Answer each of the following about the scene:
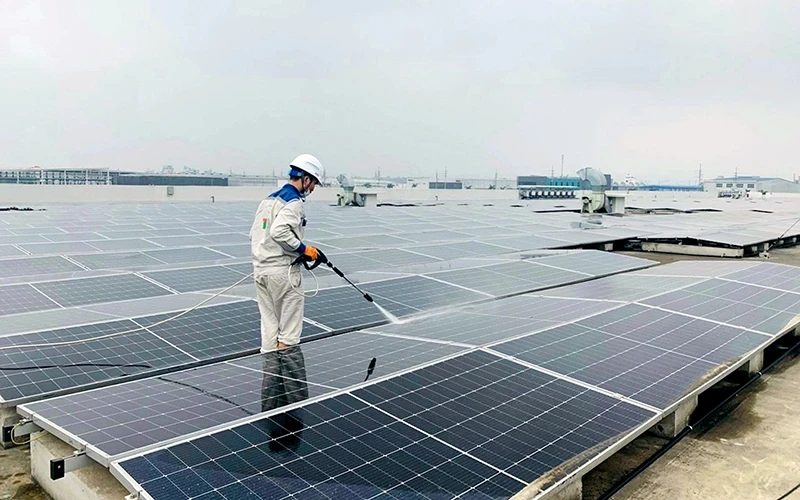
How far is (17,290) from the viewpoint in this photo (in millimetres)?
11008

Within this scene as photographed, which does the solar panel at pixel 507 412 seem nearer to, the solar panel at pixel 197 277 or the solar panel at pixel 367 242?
the solar panel at pixel 197 277

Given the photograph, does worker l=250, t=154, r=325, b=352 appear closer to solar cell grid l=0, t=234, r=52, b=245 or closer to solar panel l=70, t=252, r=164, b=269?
solar panel l=70, t=252, r=164, b=269

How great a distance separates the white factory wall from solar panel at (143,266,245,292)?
35.0m

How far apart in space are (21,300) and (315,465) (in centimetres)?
817

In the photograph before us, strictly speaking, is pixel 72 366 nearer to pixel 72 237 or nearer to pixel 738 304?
pixel 738 304

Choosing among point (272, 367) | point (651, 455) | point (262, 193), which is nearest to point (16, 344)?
point (272, 367)

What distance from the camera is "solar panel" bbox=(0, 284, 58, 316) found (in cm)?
965

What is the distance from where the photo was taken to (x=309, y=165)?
25.5 feet

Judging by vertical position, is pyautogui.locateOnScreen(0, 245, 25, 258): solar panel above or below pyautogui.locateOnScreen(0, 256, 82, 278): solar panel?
above

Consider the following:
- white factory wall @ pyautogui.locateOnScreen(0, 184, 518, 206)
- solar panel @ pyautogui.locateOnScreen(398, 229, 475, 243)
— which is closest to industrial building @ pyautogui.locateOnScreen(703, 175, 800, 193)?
white factory wall @ pyautogui.locateOnScreen(0, 184, 518, 206)

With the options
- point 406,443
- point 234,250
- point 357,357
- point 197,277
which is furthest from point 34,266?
point 406,443

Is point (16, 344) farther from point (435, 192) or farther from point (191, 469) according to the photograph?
point (435, 192)

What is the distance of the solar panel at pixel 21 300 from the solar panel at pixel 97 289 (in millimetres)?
153

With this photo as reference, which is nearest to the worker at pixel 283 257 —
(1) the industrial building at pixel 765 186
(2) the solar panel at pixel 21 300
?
(2) the solar panel at pixel 21 300
